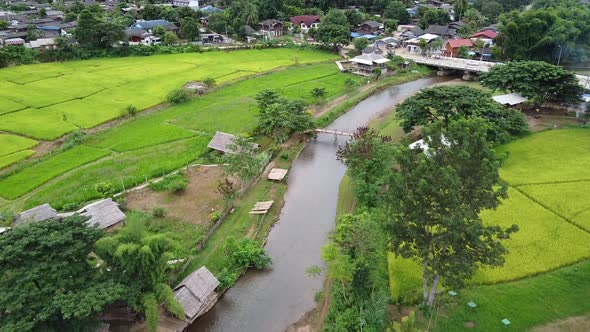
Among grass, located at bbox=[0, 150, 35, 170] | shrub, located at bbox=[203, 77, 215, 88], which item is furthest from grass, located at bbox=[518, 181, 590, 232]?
grass, located at bbox=[0, 150, 35, 170]

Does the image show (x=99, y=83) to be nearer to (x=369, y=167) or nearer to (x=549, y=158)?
(x=369, y=167)

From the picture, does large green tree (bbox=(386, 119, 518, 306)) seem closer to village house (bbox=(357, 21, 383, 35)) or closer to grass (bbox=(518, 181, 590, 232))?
grass (bbox=(518, 181, 590, 232))

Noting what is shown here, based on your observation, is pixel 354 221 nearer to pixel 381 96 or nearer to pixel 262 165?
pixel 262 165

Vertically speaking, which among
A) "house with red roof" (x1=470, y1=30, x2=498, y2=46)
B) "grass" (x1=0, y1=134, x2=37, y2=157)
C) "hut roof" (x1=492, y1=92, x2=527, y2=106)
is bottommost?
"grass" (x1=0, y1=134, x2=37, y2=157)

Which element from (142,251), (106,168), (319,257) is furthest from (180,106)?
(142,251)

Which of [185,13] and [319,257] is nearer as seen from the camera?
[319,257]

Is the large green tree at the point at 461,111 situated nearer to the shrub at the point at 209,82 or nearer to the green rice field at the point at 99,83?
the green rice field at the point at 99,83
